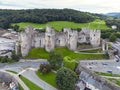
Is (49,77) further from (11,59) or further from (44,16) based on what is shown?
(44,16)

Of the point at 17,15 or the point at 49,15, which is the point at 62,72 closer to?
the point at 49,15

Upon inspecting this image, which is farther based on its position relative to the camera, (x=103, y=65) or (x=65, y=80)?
(x=103, y=65)

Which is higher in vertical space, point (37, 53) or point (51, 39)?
point (51, 39)

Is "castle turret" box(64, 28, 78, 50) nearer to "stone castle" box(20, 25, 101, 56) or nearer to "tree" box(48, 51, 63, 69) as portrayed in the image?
"stone castle" box(20, 25, 101, 56)

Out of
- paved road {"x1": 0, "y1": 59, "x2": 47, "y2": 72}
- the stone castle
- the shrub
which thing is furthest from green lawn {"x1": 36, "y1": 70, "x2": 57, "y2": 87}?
the stone castle

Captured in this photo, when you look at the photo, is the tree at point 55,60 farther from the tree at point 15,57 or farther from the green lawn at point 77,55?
the tree at point 15,57

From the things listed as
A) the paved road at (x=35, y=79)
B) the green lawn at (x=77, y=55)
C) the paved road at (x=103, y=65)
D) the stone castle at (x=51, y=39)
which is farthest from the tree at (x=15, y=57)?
the paved road at (x=103, y=65)

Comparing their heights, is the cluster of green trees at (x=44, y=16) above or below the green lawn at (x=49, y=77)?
above

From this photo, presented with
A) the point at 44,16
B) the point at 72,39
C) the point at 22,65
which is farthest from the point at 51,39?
the point at 44,16
